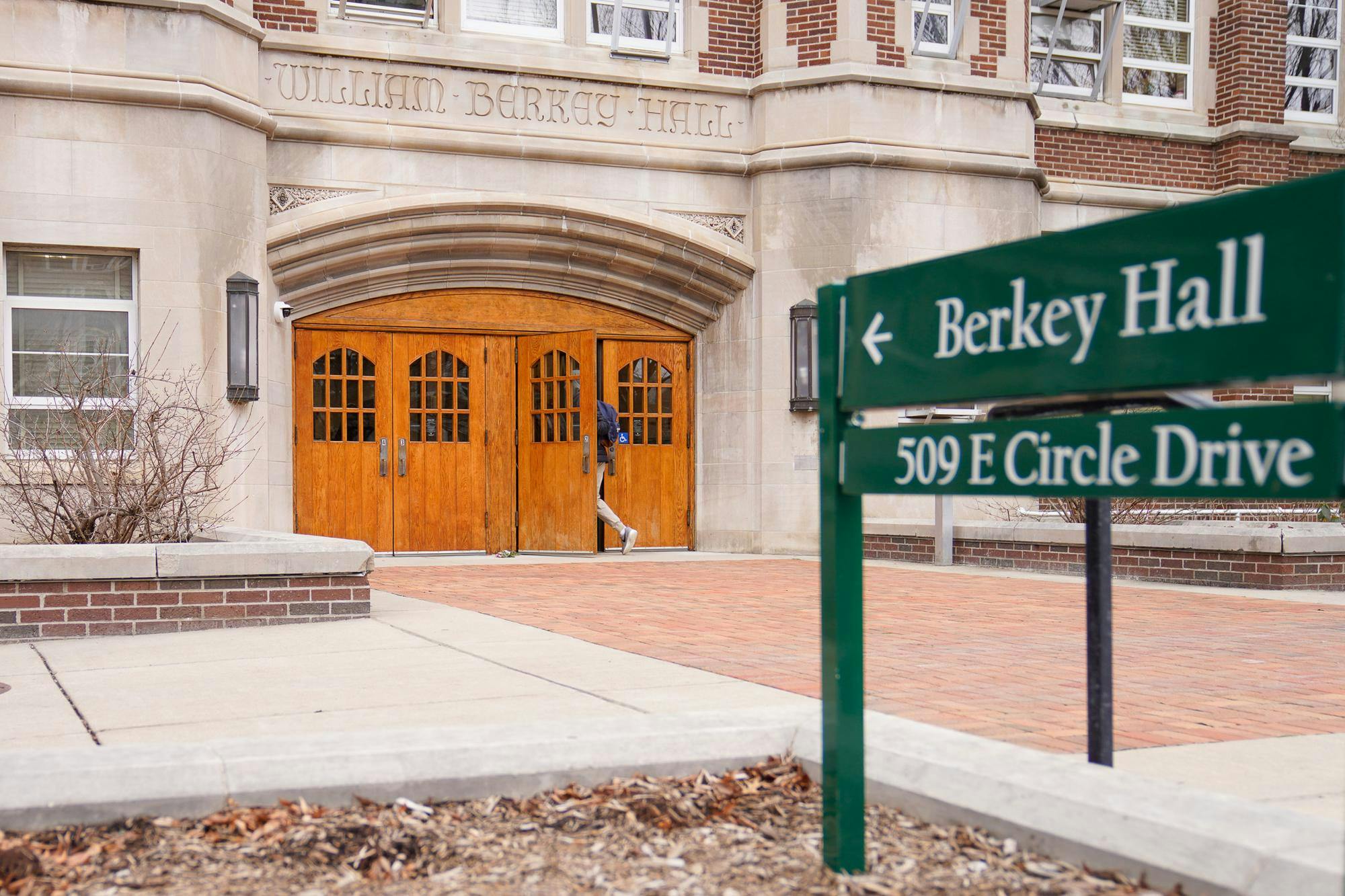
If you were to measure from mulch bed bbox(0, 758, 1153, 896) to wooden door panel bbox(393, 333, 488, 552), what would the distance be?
10.9 metres

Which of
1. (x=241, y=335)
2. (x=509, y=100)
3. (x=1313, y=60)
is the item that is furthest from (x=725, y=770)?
(x=1313, y=60)

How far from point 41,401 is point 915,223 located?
8891mm

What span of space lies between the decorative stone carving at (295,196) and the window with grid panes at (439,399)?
194cm

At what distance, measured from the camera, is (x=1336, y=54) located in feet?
61.0

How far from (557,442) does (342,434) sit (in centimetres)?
222

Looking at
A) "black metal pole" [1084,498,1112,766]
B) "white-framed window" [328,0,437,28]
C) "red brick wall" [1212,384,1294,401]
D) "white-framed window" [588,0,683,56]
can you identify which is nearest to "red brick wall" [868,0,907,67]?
"white-framed window" [588,0,683,56]

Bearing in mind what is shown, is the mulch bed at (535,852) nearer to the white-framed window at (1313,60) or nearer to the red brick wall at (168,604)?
the red brick wall at (168,604)

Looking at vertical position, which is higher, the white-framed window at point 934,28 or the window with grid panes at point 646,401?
the white-framed window at point 934,28

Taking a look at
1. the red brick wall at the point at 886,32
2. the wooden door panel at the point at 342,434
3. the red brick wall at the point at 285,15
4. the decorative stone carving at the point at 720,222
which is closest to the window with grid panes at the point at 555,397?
the wooden door panel at the point at 342,434

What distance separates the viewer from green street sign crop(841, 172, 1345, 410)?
2109mm

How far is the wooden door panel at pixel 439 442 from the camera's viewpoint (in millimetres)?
14125

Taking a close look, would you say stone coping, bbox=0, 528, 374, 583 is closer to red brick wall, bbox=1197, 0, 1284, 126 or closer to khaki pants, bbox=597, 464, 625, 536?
khaki pants, bbox=597, 464, 625, 536

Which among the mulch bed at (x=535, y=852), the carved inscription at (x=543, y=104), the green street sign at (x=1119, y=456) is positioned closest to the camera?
the green street sign at (x=1119, y=456)

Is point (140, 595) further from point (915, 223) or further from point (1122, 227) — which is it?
point (915, 223)
